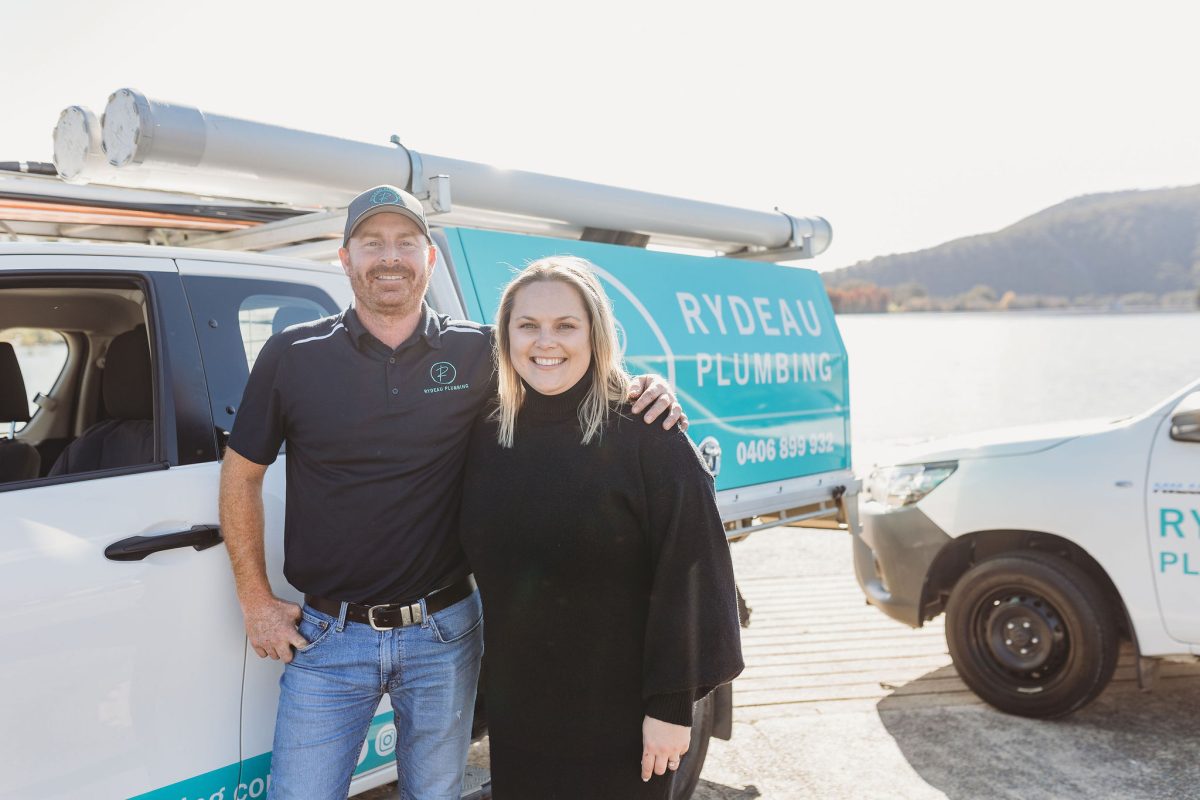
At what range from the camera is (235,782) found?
2256mm

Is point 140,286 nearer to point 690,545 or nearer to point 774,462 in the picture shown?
point 690,545

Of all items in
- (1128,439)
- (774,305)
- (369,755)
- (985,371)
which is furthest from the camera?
(985,371)

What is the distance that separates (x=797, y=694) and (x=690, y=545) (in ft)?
10.4

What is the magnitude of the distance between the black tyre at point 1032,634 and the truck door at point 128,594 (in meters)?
3.41

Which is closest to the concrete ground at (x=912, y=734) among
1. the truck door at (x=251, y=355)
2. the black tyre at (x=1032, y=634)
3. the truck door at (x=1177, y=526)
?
the black tyre at (x=1032, y=634)

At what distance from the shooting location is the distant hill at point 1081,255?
382 feet

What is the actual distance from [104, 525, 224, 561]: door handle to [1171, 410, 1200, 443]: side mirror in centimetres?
376

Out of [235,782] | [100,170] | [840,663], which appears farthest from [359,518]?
[840,663]

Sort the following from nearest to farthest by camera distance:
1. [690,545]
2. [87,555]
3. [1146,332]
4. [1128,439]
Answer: [690,545] → [87,555] → [1128,439] → [1146,332]

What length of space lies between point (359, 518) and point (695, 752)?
174 cm

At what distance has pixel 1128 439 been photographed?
13.7 feet

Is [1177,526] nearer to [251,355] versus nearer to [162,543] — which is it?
[251,355]

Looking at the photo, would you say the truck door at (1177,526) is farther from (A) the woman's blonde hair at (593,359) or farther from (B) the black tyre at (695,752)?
(A) the woman's blonde hair at (593,359)

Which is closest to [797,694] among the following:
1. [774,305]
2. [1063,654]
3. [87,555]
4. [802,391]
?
[1063,654]
